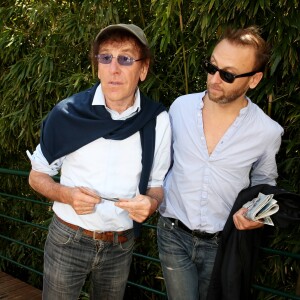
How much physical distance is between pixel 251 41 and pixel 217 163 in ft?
1.74

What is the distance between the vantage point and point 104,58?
61.4 inches

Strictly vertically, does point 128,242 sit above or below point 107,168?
below

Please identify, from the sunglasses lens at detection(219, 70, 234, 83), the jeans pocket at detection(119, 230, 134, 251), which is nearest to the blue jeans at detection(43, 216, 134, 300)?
the jeans pocket at detection(119, 230, 134, 251)

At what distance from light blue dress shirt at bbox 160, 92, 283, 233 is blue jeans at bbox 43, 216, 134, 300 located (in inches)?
11.9

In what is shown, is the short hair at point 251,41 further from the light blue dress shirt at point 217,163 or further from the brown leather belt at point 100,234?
the brown leather belt at point 100,234

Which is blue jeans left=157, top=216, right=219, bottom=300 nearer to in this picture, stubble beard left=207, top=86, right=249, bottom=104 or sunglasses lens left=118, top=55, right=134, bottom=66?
stubble beard left=207, top=86, right=249, bottom=104

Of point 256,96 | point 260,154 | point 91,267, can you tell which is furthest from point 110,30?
point 256,96

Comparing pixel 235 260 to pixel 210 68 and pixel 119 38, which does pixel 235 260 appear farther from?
pixel 119 38

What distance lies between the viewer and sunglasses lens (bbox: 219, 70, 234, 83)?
168 centimetres

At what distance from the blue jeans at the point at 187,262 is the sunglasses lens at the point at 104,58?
77 centimetres

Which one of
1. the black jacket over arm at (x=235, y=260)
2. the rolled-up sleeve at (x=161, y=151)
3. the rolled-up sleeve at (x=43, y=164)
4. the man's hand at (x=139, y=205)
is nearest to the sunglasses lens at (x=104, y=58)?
the rolled-up sleeve at (x=161, y=151)

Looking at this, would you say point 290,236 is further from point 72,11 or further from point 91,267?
point 72,11

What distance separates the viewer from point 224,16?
7.07 ft

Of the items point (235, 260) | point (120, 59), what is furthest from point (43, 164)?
point (235, 260)
